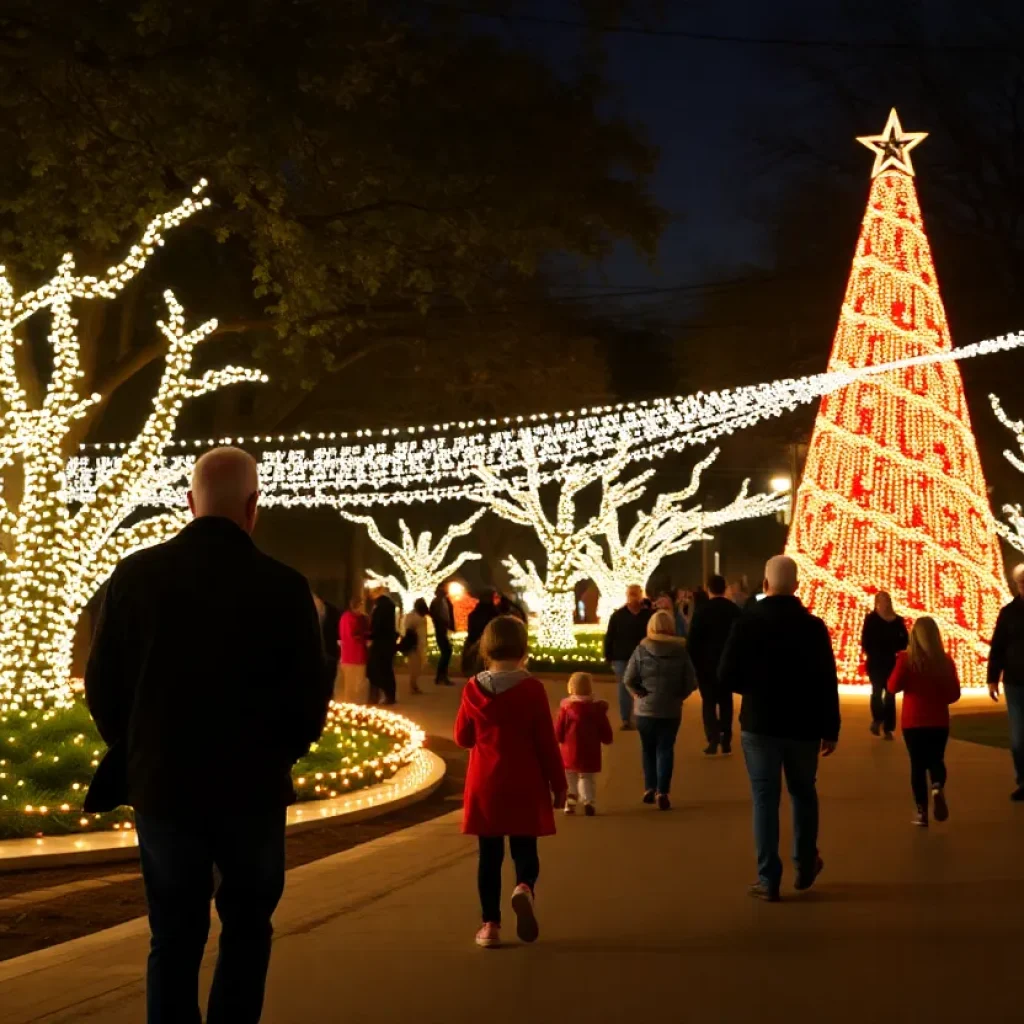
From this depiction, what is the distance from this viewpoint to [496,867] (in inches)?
298

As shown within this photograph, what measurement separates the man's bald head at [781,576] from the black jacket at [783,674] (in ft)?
0.40

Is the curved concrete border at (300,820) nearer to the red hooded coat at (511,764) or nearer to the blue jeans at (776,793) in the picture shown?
the red hooded coat at (511,764)

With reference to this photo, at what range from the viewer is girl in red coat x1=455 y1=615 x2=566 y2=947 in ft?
24.7

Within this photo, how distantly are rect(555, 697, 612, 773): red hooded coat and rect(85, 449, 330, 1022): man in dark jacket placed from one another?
766cm

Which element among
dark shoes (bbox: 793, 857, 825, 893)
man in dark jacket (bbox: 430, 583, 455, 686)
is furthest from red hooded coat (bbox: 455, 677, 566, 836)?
man in dark jacket (bbox: 430, 583, 455, 686)

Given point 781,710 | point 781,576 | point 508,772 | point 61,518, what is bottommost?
point 508,772

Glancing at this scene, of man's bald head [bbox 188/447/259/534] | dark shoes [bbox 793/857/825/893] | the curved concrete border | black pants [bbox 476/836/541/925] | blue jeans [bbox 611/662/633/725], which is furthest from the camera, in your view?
blue jeans [bbox 611/662/633/725]

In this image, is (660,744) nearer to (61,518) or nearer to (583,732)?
(583,732)

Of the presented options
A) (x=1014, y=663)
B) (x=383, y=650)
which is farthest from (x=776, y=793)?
(x=383, y=650)

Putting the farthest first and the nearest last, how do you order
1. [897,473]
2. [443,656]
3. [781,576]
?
[443,656] < [897,473] < [781,576]

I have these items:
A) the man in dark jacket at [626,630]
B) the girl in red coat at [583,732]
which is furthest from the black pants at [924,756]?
the man in dark jacket at [626,630]

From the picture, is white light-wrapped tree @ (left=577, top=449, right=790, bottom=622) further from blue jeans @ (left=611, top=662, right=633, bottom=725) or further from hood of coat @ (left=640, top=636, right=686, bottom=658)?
hood of coat @ (left=640, top=636, right=686, bottom=658)

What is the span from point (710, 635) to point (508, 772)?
398 inches

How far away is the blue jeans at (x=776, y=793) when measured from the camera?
858 centimetres
